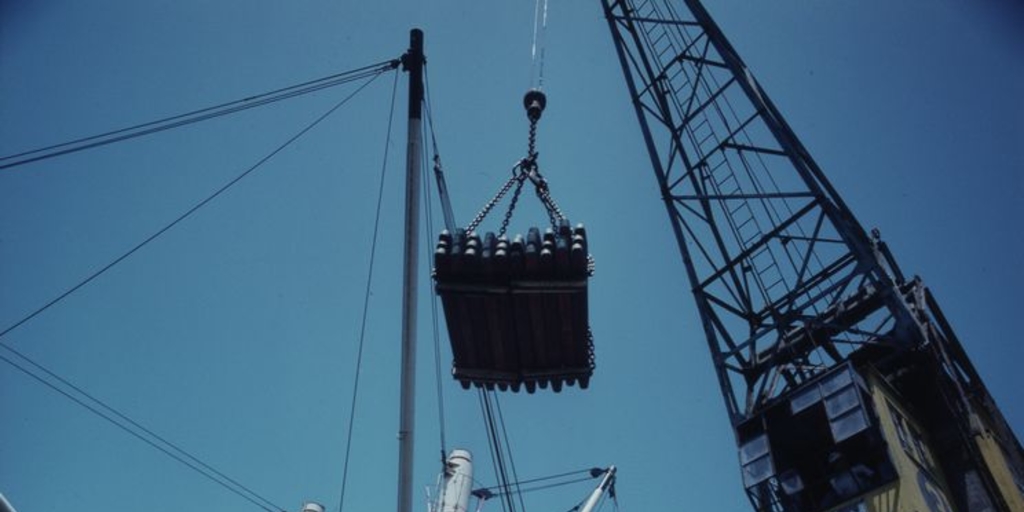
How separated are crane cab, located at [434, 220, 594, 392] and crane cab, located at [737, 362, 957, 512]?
7008 millimetres

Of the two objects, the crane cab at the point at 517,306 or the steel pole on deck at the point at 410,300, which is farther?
the crane cab at the point at 517,306

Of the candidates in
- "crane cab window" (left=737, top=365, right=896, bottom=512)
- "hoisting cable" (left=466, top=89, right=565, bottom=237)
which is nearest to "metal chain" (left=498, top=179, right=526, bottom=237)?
"hoisting cable" (left=466, top=89, right=565, bottom=237)

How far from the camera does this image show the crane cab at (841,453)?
1381 centimetres

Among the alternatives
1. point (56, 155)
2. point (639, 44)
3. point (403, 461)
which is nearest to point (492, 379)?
point (403, 461)

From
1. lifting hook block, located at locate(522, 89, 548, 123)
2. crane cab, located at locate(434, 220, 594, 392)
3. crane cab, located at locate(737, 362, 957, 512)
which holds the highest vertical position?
lifting hook block, located at locate(522, 89, 548, 123)

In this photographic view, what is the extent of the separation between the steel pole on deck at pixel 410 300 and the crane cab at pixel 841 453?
1025cm

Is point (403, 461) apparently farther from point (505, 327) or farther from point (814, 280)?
point (814, 280)

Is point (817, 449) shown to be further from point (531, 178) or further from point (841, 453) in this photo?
point (531, 178)

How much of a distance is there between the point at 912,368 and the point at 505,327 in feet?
37.3

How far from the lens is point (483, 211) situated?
35.7ft

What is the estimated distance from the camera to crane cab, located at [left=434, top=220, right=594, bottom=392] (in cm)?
981

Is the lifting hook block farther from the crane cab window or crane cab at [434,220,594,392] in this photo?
the crane cab window

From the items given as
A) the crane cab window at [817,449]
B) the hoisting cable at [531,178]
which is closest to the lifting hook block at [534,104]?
the hoisting cable at [531,178]

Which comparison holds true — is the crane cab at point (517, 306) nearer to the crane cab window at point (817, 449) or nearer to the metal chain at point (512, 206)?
the metal chain at point (512, 206)
